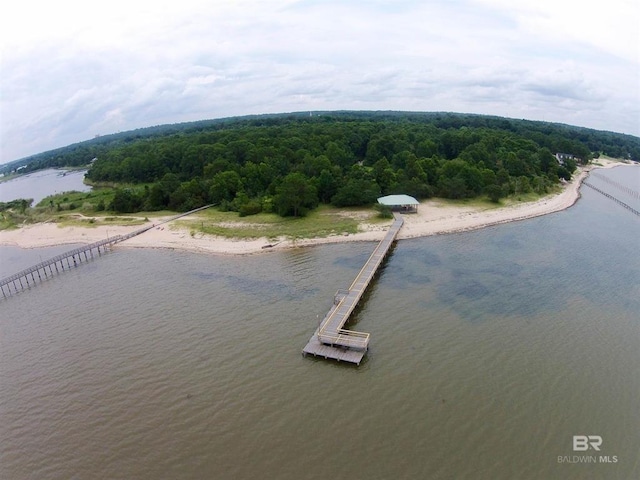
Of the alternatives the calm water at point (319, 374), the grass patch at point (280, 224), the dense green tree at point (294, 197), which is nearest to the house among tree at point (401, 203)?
the grass patch at point (280, 224)

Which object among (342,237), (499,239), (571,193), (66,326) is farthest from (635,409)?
(571,193)

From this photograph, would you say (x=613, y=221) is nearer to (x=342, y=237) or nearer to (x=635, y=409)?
(x=342, y=237)

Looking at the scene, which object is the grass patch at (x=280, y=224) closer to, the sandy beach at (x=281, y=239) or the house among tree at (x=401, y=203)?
the sandy beach at (x=281, y=239)
